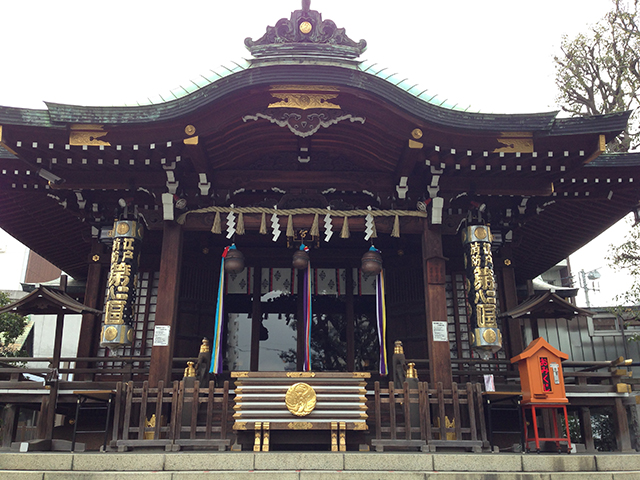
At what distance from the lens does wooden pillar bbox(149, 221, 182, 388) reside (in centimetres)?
824

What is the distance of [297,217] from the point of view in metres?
9.23

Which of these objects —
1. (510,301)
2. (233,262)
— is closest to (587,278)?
(510,301)

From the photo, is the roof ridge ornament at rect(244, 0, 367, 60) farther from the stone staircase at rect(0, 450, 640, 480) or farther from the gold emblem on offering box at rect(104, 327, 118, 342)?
the stone staircase at rect(0, 450, 640, 480)

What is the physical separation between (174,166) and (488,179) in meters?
5.47

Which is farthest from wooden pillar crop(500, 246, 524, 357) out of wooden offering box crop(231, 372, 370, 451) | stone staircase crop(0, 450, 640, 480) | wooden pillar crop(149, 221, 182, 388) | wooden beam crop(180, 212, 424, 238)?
wooden pillar crop(149, 221, 182, 388)

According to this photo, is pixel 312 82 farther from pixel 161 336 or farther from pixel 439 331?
pixel 161 336

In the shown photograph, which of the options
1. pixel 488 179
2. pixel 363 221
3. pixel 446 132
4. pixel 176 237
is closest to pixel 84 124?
pixel 176 237

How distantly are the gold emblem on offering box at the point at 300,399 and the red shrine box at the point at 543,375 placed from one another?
3.13 metres

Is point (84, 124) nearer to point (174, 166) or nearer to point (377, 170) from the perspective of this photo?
point (174, 166)

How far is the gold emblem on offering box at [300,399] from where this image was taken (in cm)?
724

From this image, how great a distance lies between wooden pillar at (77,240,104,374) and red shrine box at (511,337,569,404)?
8.39 metres

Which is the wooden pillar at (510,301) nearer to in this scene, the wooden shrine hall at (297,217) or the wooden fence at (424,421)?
the wooden shrine hall at (297,217)

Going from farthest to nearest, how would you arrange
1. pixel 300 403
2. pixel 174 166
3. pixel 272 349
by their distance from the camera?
pixel 272 349
pixel 174 166
pixel 300 403

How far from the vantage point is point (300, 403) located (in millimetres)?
7281
